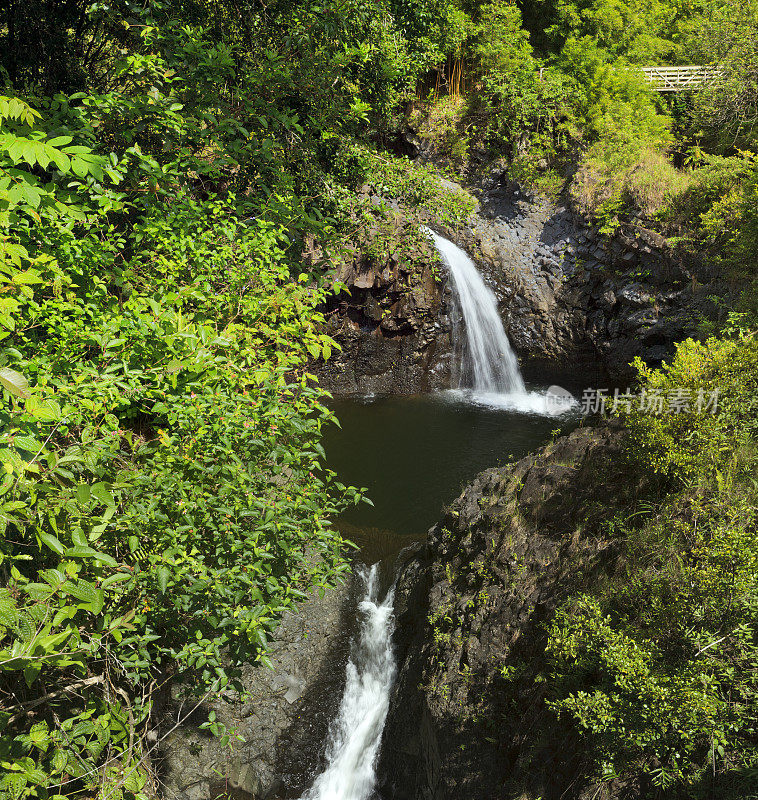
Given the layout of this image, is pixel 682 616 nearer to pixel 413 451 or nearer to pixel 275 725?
pixel 275 725

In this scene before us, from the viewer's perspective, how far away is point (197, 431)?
10.2 ft

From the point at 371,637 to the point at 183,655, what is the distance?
13.6 feet

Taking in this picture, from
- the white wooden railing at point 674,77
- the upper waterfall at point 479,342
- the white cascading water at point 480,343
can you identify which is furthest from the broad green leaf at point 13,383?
the white wooden railing at point 674,77

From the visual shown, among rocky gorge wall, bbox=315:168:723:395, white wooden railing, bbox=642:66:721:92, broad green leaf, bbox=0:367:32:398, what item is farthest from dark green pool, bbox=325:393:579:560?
white wooden railing, bbox=642:66:721:92

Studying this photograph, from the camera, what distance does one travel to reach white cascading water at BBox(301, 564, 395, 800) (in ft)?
18.2

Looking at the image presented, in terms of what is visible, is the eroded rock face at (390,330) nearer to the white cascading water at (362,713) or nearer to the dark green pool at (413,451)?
the dark green pool at (413,451)

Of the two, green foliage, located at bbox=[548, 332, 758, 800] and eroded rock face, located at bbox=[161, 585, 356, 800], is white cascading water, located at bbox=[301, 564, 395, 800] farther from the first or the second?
green foliage, located at bbox=[548, 332, 758, 800]

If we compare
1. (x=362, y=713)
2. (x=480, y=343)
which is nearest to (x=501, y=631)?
(x=362, y=713)

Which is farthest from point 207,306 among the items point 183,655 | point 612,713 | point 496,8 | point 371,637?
point 496,8

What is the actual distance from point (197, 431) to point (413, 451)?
763cm

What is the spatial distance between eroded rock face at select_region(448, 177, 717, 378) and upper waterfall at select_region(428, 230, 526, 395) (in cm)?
43

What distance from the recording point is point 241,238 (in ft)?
14.3

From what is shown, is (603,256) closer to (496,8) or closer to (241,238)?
(496,8)

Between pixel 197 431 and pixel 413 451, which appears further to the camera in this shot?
pixel 413 451
